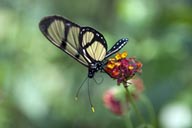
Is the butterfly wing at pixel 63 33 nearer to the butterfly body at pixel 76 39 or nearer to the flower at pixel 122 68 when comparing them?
the butterfly body at pixel 76 39

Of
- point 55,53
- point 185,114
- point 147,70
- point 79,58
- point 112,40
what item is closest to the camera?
point 79,58

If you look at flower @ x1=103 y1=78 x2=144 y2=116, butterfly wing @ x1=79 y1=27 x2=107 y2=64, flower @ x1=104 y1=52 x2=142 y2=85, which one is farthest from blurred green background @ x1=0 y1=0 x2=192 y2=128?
flower @ x1=104 y1=52 x2=142 y2=85

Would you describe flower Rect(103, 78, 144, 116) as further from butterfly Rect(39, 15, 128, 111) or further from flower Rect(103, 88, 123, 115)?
butterfly Rect(39, 15, 128, 111)

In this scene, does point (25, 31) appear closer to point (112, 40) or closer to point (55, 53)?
point (55, 53)

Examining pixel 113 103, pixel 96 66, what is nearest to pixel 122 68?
pixel 96 66

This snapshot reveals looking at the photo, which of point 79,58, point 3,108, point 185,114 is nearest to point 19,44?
point 3,108
